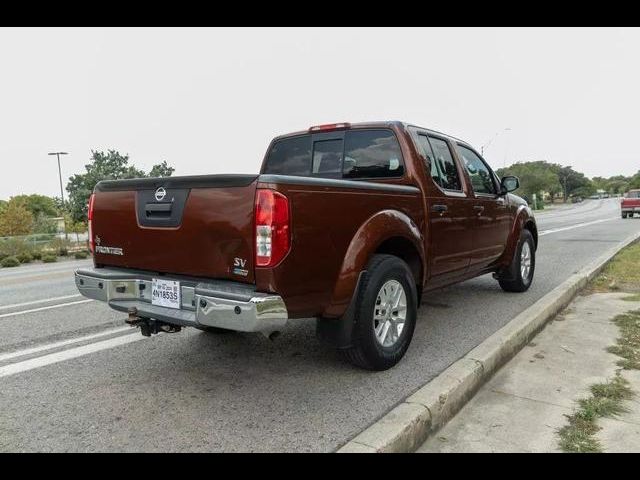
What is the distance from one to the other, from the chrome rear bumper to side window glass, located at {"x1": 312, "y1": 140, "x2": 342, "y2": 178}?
199 cm

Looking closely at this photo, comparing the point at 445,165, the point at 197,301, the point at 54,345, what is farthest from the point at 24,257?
the point at 197,301

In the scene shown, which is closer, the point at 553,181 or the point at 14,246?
the point at 14,246

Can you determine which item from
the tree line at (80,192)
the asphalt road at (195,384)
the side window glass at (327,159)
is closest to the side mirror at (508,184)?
the asphalt road at (195,384)

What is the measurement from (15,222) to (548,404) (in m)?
43.7

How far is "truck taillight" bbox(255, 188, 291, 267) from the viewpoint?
2.89 meters

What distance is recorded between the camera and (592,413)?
10.2 feet

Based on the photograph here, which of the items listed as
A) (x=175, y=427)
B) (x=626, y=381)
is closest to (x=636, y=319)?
(x=626, y=381)

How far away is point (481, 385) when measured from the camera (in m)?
3.58

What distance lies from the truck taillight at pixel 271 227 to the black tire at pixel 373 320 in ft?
2.79

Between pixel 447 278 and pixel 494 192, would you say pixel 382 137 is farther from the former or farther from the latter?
pixel 494 192

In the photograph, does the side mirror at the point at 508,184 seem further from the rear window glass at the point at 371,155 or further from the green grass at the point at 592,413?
the green grass at the point at 592,413

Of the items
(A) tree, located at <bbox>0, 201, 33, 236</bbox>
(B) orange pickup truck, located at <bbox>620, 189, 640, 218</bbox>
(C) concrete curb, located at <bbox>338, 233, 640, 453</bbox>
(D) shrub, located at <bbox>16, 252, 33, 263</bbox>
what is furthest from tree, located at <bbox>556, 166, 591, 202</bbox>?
(C) concrete curb, located at <bbox>338, 233, 640, 453</bbox>

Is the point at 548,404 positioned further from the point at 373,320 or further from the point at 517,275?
the point at 517,275

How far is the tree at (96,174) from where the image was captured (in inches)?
1670
